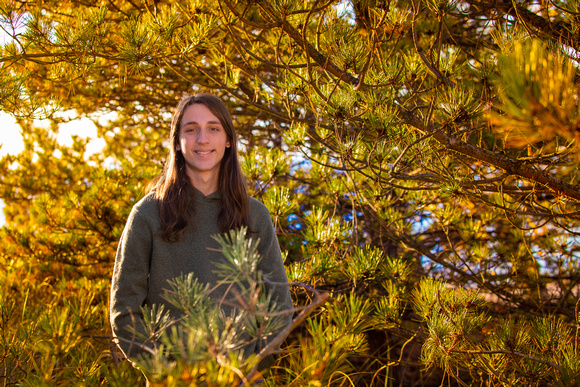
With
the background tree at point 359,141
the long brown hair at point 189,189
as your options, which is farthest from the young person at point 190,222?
the background tree at point 359,141

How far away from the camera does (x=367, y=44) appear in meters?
1.28

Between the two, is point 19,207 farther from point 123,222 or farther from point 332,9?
point 332,9

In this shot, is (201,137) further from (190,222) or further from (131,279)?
(131,279)

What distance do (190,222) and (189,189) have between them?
0.13m

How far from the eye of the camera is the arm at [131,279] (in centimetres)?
110

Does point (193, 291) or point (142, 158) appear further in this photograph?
point (142, 158)

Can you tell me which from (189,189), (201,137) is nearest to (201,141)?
(201,137)

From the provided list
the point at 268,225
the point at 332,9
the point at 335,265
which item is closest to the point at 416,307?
the point at 335,265

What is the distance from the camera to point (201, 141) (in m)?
1.30

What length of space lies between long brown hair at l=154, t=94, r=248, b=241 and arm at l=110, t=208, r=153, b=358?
0.07 meters

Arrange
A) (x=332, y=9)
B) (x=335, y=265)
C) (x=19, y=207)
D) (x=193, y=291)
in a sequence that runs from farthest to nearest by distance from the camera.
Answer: (x=19, y=207), (x=335, y=265), (x=332, y=9), (x=193, y=291)

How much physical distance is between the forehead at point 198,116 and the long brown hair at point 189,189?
0.5 inches

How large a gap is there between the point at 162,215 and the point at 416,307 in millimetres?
936

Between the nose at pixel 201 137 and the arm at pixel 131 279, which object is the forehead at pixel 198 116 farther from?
the arm at pixel 131 279
